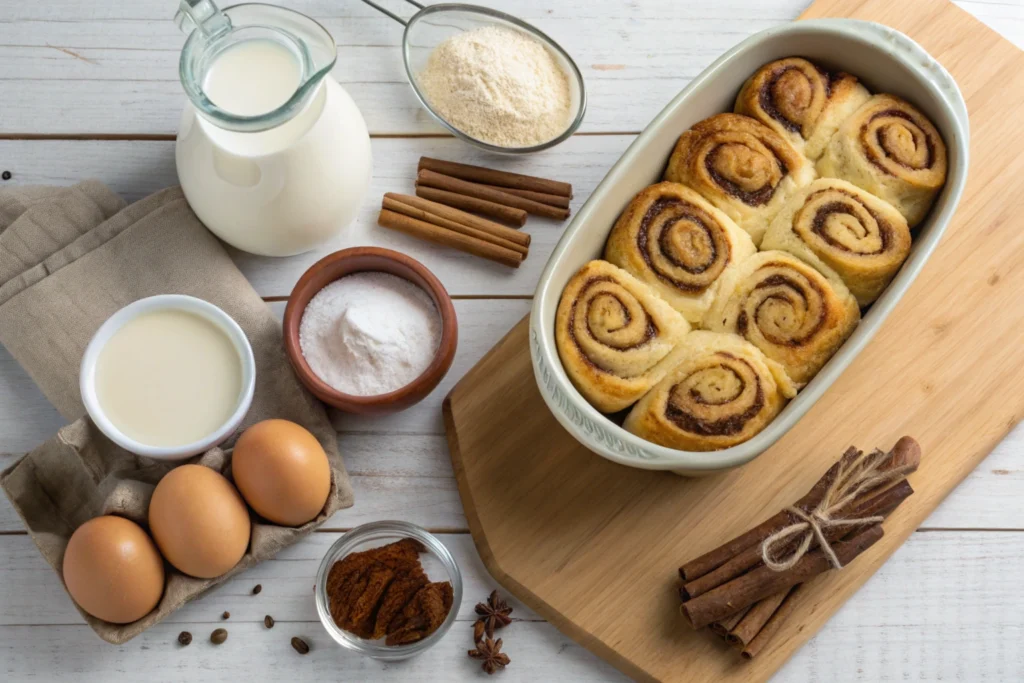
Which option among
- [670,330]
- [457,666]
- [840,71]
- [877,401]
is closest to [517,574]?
[457,666]

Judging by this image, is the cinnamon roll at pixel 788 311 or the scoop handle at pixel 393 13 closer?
the cinnamon roll at pixel 788 311

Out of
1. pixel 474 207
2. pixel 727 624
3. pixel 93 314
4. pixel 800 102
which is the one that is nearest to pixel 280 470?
pixel 93 314

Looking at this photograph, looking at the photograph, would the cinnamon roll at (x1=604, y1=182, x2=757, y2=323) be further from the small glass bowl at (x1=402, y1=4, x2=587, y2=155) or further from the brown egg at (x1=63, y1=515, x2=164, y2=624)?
the brown egg at (x1=63, y1=515, x2=164, y2=624)

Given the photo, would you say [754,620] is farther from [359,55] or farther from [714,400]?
[359,55]

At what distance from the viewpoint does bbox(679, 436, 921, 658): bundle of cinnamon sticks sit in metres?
1.27

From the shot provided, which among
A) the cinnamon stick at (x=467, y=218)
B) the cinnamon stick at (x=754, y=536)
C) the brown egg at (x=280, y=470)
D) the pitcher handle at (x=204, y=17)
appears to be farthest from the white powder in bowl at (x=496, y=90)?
the cinnamon stick at (x=754, y=536)

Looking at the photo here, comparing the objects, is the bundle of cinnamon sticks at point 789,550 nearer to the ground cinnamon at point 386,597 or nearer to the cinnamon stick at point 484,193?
the ground cinnamon at point 386,597

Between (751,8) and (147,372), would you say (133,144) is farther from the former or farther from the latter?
(751,8)

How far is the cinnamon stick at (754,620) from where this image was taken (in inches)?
50.3

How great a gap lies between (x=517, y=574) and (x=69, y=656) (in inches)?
26.0

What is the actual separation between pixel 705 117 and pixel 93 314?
3.14ft

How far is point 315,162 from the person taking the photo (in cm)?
128

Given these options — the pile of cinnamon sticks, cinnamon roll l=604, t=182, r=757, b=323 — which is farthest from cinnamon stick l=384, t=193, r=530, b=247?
cinnamon roll l=604, t=182, r=757, b=323

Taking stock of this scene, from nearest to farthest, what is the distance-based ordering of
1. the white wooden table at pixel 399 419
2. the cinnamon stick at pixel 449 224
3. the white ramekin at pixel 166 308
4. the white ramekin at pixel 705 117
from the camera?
the white ramekin at pixel 705 117, the white ramekin at pixel 166 308, the white wooden table at pixel 399 419, the cinnamon stick at pixel 449 224
